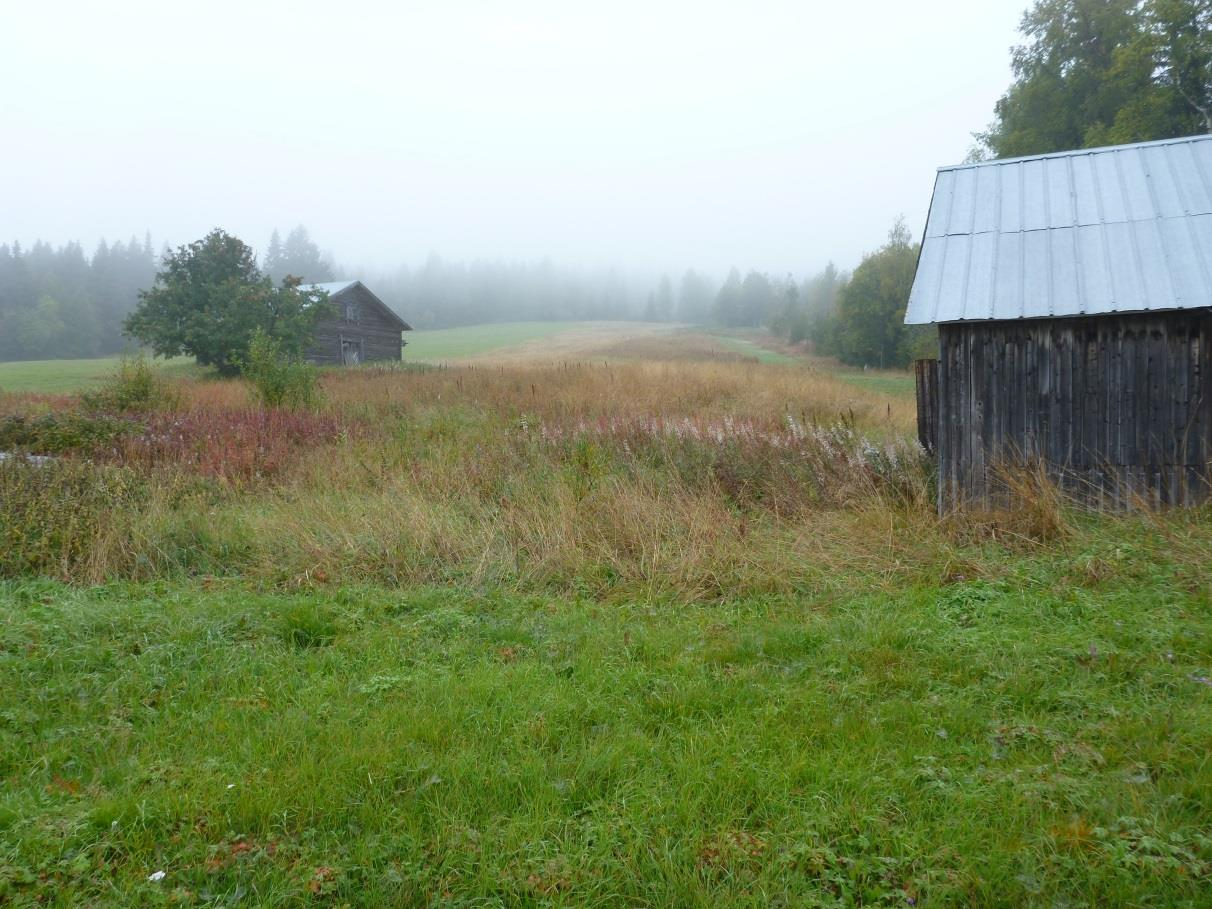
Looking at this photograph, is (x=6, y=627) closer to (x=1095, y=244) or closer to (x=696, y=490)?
(x=696, y=490)

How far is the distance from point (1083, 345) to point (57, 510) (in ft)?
32.6

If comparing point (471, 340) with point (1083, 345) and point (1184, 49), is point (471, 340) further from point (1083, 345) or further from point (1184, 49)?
point (1083, 345)

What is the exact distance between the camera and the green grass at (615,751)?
2.96m

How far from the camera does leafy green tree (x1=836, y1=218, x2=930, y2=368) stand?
144 ft

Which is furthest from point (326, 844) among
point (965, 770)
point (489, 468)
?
point (489, 468)

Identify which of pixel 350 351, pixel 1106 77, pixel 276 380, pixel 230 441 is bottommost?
pixel 230 441

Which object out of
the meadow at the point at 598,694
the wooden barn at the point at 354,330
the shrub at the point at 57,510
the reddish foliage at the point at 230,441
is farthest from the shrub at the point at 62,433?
the wooden barn at the point at 354,330

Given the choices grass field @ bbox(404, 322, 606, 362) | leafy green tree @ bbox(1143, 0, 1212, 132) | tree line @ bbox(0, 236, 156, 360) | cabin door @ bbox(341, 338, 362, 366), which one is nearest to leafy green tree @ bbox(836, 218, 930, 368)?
leafy green tree @ bbox(1143, 0, 1212, 132)

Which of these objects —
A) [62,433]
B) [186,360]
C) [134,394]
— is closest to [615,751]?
[62,433]

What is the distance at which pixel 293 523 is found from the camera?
24.6ft

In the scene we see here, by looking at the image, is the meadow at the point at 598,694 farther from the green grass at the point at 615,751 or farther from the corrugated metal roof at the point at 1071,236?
the corrugated metal roof at the point at 1071,236

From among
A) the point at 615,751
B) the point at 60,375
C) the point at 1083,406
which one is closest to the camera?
the point at 615,751

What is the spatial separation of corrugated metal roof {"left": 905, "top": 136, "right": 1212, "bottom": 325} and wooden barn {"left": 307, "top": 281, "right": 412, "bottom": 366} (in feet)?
109

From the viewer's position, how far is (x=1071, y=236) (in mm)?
9102
